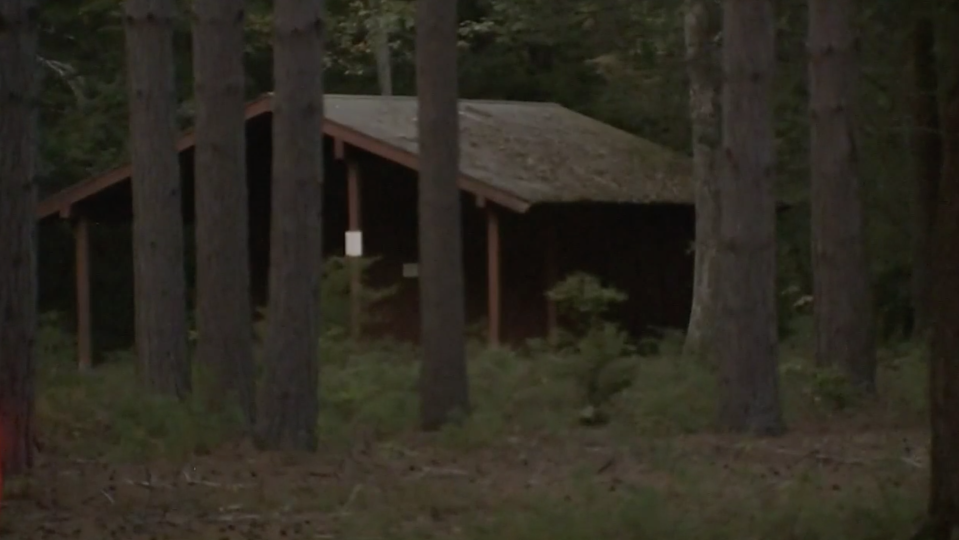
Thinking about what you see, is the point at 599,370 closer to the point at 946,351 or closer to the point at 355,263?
the point at 355,263

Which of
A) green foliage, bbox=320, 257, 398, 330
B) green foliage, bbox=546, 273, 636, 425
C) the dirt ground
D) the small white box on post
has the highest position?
the small white box on post

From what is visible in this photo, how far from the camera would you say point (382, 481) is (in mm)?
12664

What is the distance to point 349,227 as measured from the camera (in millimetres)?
29422

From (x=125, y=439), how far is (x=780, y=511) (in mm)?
6405

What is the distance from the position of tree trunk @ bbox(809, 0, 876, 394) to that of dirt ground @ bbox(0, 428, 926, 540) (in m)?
2.81

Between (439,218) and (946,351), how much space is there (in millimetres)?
8618

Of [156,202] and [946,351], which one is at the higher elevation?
[156,202]

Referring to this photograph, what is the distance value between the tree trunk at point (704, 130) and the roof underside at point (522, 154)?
5.42 ft

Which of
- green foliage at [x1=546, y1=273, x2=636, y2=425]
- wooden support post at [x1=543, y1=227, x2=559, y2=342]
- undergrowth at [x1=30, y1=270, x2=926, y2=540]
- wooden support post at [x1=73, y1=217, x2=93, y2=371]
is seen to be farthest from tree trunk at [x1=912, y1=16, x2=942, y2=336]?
wooden support post at [x1=73, y1=217, x2=93, y2=371]

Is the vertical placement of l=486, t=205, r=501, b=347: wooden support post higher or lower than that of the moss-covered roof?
lower

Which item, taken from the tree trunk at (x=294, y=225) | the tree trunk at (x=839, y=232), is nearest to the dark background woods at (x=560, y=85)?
the tree trunk at (x=839, y=232)

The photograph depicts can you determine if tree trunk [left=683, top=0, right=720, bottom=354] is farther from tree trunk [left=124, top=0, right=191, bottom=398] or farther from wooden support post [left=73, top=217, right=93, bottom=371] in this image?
wooden support post [left=73, top=217, right=93, bottom=371]

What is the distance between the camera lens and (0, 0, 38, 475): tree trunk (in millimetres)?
11445

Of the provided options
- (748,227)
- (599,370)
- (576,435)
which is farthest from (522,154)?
(748,227)
